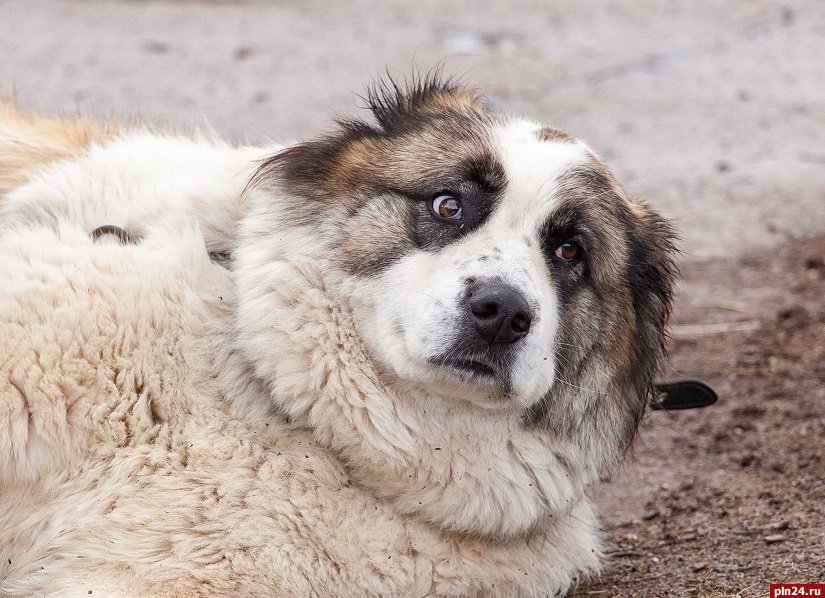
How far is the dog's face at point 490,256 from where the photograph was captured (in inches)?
128

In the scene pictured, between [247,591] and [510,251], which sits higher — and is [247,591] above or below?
below

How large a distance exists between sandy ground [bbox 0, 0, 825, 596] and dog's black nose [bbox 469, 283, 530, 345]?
1.13 m

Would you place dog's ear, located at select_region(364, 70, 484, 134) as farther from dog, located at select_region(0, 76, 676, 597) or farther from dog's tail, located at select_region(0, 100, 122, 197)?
dog's tail, located at select_region(0, 100, 122, 197)

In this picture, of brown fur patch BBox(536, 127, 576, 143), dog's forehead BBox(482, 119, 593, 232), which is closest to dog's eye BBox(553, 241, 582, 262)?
dog's forehead BBox(482, 119, 593, 232)

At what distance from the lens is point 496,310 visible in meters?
3.20

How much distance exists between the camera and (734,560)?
3.79 meters

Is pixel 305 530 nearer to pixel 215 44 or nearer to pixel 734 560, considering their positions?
pixel 734 560

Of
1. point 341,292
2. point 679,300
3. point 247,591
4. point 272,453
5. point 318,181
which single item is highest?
point 318,181

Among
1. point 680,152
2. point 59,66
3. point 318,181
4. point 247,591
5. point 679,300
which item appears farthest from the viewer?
point 59,66

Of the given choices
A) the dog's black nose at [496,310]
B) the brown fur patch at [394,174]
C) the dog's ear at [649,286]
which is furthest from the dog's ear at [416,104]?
the dog's black nose at [496,310]

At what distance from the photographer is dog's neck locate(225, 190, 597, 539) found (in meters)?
3.40

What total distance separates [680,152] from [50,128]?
232 inches

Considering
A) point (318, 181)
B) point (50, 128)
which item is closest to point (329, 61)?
point (50, 128)

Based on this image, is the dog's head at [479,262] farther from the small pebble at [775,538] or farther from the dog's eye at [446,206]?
the small pebble at [775,538]
